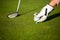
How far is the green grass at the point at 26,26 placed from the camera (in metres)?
2.14

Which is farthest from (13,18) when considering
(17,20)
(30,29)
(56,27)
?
(56,27)

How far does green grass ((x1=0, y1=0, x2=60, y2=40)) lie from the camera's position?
2139 millimetres

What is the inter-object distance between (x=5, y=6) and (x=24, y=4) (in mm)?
383

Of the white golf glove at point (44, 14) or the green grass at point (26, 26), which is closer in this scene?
the green grass at point (26, 26)

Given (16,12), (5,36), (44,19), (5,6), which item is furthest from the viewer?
(5,6)

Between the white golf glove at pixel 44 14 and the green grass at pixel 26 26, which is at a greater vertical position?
the white golf glove at pixel 44 14

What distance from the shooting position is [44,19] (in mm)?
2502

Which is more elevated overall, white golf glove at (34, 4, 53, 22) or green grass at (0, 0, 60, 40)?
white golf glove at (34, 4, 53, 22)

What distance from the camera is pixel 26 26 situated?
2389 mm

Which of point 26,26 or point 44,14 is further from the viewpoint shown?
point 44,14

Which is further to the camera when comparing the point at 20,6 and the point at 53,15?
the point at 20,6

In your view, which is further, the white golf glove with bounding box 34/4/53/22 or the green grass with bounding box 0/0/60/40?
the white golf glove with bounding box 34/4/53/22

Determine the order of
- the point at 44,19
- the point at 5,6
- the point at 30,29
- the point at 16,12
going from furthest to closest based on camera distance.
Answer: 1. the point at 5,6
2. the point at 16,12
3. the point at 44,19
4. the point at 30,29

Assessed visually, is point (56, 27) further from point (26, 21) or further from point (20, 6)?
point (20, 6)
